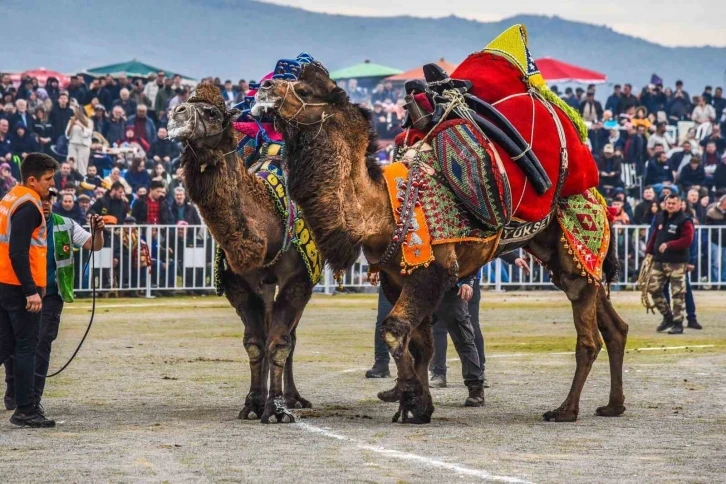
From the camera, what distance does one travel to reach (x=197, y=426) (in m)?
11.2

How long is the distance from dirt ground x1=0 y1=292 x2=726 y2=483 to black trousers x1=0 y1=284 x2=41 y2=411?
0.91 ft

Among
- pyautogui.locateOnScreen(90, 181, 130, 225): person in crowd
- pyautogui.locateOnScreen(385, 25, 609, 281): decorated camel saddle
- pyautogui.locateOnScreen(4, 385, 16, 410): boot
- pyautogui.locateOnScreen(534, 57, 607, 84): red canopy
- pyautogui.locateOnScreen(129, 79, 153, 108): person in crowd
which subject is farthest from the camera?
pyautogui.locateOnScreen(534, 57, 607, 84): red canopy

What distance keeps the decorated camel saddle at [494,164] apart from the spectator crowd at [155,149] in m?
12.5

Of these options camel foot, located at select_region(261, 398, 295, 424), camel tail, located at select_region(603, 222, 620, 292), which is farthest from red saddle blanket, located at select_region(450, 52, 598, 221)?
camel foot, located at select_region(261, 398, 295, 424)

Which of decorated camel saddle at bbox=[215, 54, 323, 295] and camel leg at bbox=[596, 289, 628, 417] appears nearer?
decorated camel saddle at bbox=[215, 54, 323, 295]

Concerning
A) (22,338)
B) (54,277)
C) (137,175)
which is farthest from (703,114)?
(22,338)

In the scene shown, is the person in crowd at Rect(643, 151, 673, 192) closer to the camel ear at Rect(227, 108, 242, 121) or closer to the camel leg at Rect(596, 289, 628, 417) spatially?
the camel leg at Rect(596, 289, 628, 417)

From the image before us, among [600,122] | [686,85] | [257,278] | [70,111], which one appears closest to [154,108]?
[70,111]

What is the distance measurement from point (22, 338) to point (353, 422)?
8.49ft

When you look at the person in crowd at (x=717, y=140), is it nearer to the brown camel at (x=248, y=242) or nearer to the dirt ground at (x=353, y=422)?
the dirt ground at (x=353, y=422)

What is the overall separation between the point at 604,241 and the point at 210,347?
6.68m

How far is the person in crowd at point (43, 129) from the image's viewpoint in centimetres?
3002

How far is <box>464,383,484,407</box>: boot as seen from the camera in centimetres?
1275

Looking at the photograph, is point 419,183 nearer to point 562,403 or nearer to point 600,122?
point 562,403
